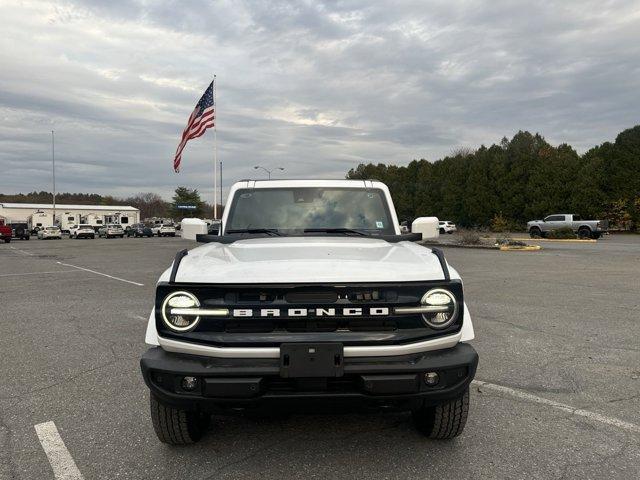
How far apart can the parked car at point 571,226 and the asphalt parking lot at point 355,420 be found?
95.8 feet

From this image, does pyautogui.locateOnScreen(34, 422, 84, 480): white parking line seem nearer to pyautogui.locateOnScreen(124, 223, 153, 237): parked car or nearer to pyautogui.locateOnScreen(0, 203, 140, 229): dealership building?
pyautogui.locateOnScreen(124, 223, 153, 237): parked car

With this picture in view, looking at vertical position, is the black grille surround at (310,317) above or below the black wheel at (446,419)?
above

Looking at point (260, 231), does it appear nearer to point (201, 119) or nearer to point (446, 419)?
point (446, 419)

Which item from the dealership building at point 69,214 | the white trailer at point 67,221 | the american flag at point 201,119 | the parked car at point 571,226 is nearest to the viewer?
the american flag at point 201,119

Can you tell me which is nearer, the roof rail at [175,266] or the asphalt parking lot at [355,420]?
the roof rail at [175,266]

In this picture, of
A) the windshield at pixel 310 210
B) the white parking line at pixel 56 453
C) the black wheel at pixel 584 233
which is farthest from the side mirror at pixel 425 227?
the black wheel at pixel 584 233

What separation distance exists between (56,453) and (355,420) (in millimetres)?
1985

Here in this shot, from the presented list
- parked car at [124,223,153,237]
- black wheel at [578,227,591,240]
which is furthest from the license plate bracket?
parked car at [124,223,153,237]

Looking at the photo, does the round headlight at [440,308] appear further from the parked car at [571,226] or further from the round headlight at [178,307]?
the parked car at [571,226]

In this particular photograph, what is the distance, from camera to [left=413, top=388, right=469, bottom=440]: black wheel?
3059 millimetres

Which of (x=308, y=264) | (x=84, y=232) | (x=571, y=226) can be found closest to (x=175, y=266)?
(x=308, y=264)

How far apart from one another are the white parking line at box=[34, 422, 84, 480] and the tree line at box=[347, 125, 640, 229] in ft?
145

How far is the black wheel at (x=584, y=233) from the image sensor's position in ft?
109

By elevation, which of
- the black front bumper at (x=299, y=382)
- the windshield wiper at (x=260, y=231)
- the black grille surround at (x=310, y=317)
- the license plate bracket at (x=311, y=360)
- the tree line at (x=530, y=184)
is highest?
the tree line at (x=530, y=184)
